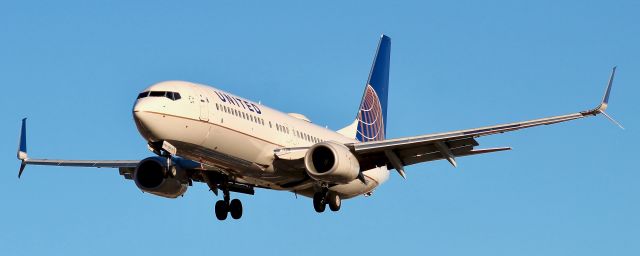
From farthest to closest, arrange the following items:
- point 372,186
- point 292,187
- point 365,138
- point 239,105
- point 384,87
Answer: point 384,87
point 365,138
point 372,186
point 292,187
point 239,105

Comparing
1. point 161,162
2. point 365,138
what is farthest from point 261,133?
point 365,138

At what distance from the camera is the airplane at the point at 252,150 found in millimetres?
46250

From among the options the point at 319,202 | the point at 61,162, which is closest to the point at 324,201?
the point at 319,202

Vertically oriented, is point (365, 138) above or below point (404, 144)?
above

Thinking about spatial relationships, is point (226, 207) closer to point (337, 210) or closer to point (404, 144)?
point (337, 210)

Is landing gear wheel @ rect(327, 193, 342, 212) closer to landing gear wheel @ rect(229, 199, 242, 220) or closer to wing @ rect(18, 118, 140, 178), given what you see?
landing gear wheel @ rect(229, 199, 242, 220)

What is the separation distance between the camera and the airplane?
46.2 meters

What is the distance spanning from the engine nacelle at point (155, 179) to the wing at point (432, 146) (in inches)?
279

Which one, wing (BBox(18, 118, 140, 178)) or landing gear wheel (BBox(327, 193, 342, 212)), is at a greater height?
landing gear wheel (BBox(327, 193, 342, 212))

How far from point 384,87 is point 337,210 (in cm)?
1677

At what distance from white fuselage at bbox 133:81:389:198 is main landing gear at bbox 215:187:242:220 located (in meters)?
1.77

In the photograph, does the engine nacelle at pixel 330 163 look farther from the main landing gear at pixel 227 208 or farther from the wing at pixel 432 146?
the main landing gear at pixel 227 208

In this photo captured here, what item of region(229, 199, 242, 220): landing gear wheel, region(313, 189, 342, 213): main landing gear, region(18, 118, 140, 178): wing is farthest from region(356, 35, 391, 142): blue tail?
region(18, 118, 140, 178): wing

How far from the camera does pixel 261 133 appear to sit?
161 feet
